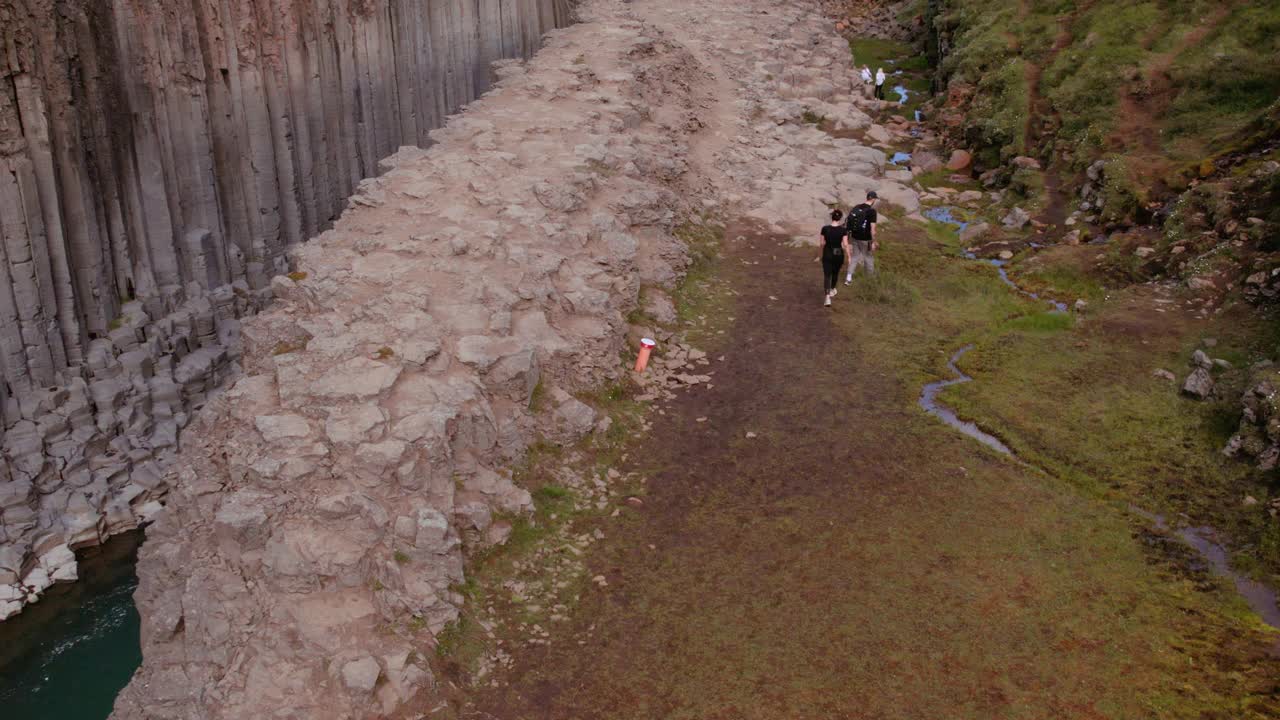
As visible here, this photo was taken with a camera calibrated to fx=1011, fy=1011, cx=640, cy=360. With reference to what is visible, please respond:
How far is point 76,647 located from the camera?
13.7 meters

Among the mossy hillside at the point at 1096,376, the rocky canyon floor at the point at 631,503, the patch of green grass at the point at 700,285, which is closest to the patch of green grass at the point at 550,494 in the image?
the rocky canyon floor at the point at 631,503

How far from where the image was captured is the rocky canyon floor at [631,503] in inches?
405

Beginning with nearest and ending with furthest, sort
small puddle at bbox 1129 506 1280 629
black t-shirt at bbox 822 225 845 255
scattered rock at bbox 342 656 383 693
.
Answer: scattered rock at bbox 342 656 383 693
small puddle at bbox 1129 506 1280 629
black t-shirt at bbox 822 225 845 255

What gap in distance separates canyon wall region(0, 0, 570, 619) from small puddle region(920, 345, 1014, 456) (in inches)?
475

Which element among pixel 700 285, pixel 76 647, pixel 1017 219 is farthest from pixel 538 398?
pixel 1017 219

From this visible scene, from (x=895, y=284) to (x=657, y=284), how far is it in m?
4.63

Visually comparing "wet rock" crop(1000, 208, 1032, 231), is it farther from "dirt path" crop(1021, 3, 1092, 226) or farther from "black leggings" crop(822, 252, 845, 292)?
"black leggings" crop(822, 252, 845, 292)

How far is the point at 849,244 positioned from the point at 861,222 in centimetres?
55

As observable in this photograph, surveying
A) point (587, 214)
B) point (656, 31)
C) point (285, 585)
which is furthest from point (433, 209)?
point (656, 31)

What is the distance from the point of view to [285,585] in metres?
10.5

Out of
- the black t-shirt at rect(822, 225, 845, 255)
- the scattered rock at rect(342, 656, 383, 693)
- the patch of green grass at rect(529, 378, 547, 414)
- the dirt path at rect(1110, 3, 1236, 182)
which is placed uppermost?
the dirt path at rect(1110, 3, 1236, 182)

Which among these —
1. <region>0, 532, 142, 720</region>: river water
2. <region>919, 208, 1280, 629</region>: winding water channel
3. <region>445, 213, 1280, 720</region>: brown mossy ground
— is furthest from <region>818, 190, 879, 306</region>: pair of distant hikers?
<region>0, 532, 142, 720</region>: river water

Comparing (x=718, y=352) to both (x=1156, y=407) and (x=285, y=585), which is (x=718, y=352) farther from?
(x=285, y=585)

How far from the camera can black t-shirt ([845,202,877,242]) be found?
18.7 metres
